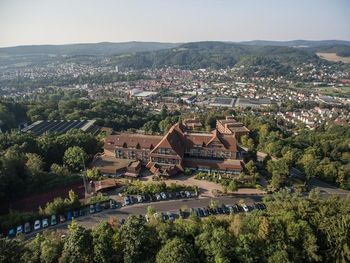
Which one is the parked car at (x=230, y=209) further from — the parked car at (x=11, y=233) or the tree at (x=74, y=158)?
the parked car at (x=11, y=233)

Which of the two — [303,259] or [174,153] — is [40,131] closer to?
[174,153]

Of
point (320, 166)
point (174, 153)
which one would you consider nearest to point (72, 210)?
point (174, 153)

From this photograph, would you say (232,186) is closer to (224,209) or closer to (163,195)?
(224,209)

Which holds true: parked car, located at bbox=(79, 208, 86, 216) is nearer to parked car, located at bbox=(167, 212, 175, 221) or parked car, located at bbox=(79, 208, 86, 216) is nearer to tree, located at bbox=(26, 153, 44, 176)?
parked car, located at bbox=(167, 212, 175, 221)

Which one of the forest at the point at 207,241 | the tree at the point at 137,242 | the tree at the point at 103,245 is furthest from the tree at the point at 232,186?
the tree at the point at 103,245

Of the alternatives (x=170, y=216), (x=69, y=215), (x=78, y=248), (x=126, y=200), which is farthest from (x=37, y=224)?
(x=170, y=216)

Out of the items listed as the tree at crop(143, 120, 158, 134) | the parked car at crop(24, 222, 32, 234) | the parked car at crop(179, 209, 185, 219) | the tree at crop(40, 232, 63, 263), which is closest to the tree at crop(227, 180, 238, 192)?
the parked car at crop(179, 209, 185, 219)

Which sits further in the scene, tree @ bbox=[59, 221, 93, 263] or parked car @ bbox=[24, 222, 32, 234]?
parked car @ bbox=[24, 222, 32, 234]
